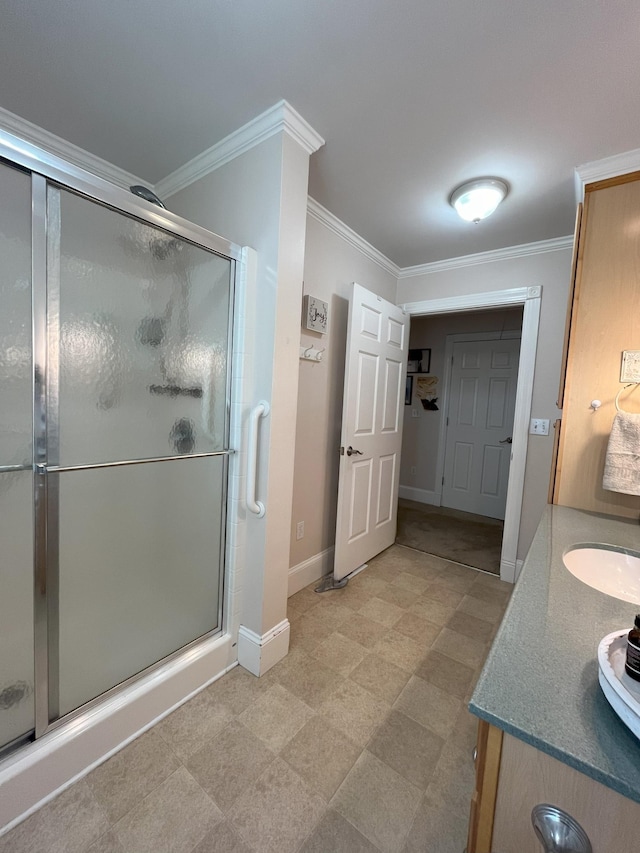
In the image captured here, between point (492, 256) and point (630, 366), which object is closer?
point (630, 366)

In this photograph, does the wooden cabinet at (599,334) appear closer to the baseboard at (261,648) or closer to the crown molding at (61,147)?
the baseboard at (261,648)

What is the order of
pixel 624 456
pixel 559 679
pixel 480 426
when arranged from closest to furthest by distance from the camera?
1. pixel 559 679
2. pixel 624 456
3. pixel 480 426

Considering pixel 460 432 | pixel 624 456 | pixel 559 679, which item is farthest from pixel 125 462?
pixel 460 432

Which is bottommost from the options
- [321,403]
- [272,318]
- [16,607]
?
[16,607]

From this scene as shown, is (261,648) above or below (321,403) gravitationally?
below

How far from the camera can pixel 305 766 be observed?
118cm

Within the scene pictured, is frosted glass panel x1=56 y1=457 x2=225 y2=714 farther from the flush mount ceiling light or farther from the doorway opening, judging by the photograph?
the doorway opening

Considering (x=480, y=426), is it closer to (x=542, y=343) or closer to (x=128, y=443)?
(x=542, y=343)

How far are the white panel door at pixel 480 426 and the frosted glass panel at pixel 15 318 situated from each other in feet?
13.0

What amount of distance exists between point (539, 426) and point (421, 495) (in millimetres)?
2214

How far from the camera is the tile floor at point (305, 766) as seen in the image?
983mm

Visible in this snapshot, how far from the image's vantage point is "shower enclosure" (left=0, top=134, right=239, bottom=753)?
3.28ft

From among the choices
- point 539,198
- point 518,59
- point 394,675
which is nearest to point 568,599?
point 394,675

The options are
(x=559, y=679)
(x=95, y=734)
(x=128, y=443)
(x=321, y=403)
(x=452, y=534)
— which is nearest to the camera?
(x=559, y=679)
